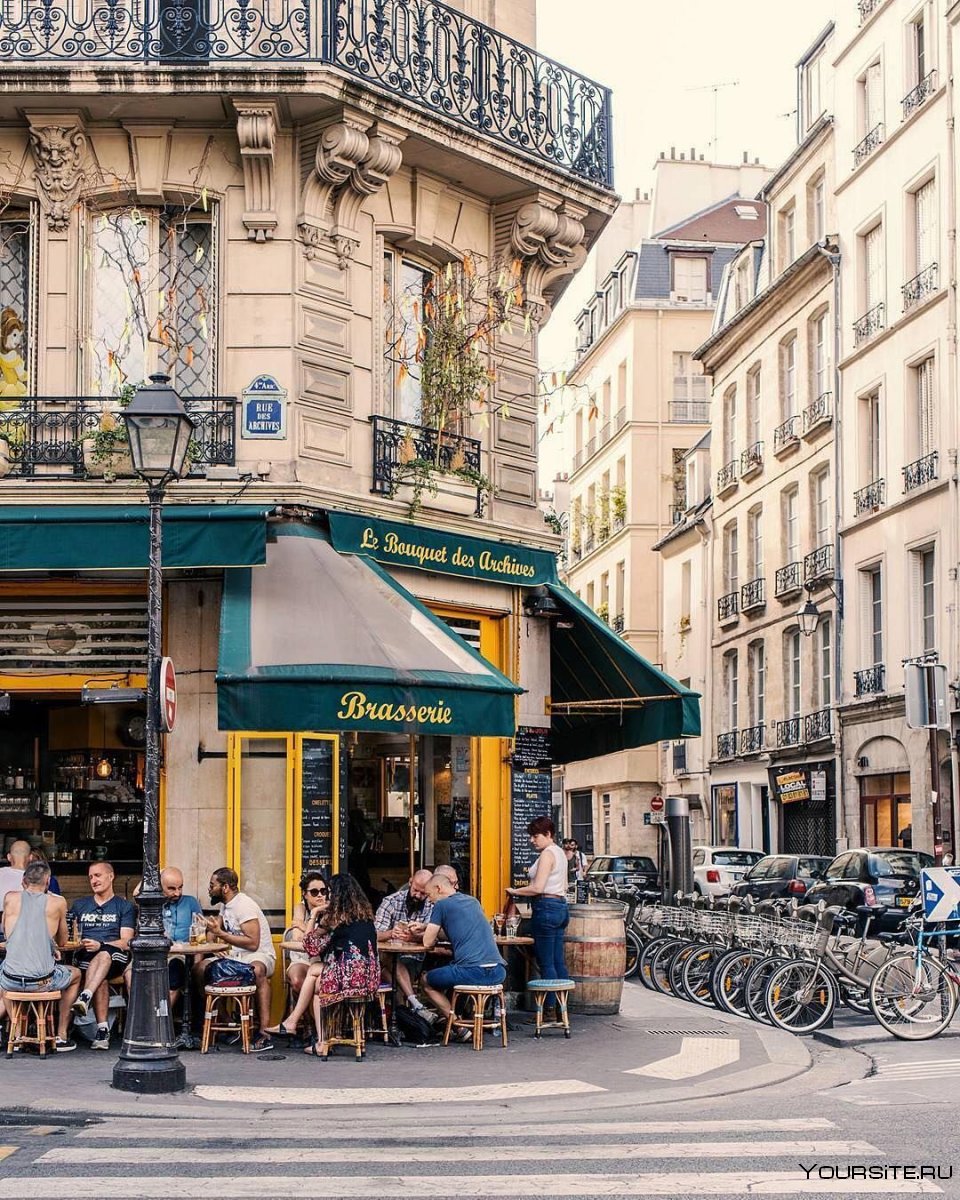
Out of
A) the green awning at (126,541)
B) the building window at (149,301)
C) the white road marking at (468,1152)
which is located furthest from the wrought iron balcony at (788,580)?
the white road marking at (468,1152)

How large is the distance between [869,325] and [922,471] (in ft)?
15.0

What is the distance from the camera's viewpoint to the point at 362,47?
599 inches

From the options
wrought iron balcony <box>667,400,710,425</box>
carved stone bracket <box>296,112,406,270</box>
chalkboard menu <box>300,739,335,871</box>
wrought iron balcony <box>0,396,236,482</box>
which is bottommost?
chalkboard menu <box>300,739,335,871</box>

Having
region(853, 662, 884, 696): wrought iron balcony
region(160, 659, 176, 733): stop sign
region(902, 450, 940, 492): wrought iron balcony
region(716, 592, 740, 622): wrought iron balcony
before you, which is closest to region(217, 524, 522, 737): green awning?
region(160, 659, 176, 733): stop sign

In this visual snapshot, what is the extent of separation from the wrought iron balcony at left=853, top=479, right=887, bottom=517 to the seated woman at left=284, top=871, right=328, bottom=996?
24171 mm

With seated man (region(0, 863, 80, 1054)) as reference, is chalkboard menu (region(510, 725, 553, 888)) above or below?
above

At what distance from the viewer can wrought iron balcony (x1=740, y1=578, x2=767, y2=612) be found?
4375 centimetres

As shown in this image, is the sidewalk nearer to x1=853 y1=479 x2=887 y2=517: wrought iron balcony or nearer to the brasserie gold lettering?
the brasserie gold lettering

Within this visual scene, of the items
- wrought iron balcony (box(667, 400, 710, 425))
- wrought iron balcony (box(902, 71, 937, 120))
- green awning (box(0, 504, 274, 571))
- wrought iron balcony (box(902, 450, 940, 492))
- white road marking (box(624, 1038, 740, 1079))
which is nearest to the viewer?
white road marking (box(624, 1038, 740, 1079))

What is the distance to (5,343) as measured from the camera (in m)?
15.2

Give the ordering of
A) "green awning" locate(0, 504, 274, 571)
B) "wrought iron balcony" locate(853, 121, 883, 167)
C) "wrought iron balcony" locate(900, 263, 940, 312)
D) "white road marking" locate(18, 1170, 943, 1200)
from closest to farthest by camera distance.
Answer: "white road marking" locate(18, 1170, 943, 1200) < "green awning" locate(0, 504, 274, 571) < "wrought iron balcony" locate(900, 263, 940, 312) < "wrought iron balcony" locate(853, 121, 883, 167)

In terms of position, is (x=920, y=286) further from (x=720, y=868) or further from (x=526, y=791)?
(x=526, y=791)

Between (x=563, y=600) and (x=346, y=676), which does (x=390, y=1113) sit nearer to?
(x=346, y=676)

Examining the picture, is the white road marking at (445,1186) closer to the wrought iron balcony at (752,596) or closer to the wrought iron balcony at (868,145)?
the wrought iron balcony at (868,145)
